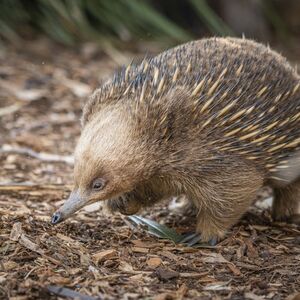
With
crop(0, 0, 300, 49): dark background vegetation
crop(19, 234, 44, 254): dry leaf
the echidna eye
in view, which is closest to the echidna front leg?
the echidna eye

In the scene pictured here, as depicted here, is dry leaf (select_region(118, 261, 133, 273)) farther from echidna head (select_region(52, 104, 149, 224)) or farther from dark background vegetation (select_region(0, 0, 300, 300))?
echidna head (select_region(52, 104, 149, 224))

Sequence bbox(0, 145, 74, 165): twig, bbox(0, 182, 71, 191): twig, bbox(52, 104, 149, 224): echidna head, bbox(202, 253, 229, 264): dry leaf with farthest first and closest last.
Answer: bbox(0, 145, 74, 165): twig < bbox(0, 182, 71, 191): twig < bbox(202, 253, 229, 264): dry leaf < bbox(52, 104, 149, 224): echidna head

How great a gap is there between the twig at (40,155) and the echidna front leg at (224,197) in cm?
176

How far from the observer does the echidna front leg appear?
13.8ft

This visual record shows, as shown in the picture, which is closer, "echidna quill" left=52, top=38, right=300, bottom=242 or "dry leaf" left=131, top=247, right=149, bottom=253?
"echidna quill" left=52, top=38, right=300, bottom=242

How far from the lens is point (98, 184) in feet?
12.7

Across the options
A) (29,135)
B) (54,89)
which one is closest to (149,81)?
(29,135)

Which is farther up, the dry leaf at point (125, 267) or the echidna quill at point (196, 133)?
the echidna quill at point (196, 133)

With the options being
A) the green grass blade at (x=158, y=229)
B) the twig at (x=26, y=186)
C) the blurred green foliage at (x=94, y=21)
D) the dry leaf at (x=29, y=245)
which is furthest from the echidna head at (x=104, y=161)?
the blurred green foliage at (x=94, y=21)

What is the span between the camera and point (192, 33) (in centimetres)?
970

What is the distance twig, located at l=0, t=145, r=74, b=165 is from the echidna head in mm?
1921

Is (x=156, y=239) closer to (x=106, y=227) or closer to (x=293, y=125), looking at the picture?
(x=106, y=227)

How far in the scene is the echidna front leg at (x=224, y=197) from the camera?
165 inches

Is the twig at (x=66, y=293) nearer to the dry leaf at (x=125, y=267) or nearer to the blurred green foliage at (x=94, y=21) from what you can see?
the dry leaf at (x=125, y=267)
